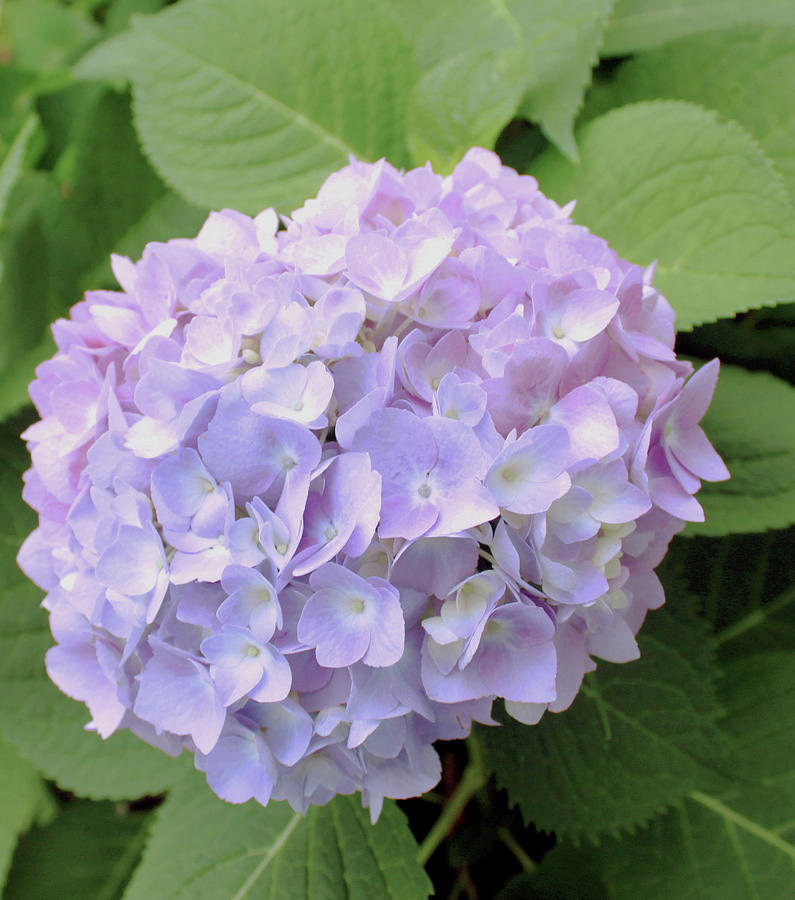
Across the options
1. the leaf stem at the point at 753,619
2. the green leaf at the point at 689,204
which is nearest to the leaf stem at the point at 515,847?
the leaf stem at the point at 753,619

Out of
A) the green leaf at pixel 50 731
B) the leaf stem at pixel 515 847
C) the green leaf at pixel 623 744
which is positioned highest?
the green leaf at pixel 623 744

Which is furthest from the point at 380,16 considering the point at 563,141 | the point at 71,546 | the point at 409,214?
the point at 71,546

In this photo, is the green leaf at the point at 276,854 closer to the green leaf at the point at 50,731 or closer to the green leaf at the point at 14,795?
the green leaf at the point at 50,731

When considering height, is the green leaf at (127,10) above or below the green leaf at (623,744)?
above

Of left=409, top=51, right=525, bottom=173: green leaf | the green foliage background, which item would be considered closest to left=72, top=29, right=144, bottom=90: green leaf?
the green foliage background

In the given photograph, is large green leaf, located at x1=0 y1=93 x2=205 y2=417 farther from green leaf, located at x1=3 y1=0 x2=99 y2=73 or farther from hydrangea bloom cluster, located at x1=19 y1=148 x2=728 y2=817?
hydrangea bloom cluster, located at x1=19 y1=148 x2=728 y2=817


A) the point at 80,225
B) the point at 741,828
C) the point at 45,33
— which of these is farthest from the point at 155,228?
the point at 741,828

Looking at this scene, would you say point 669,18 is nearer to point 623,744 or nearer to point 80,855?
point 623,744

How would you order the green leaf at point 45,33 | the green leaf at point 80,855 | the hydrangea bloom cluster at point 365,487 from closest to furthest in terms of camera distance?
1. the hydrangea bloom cluster at point 365,487
2. the green leaf at point 80,855
3. the green leaf at point 45,33
